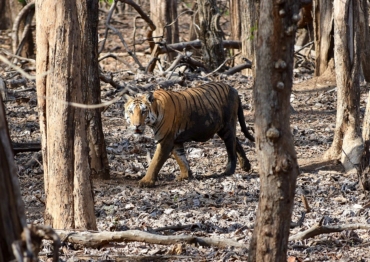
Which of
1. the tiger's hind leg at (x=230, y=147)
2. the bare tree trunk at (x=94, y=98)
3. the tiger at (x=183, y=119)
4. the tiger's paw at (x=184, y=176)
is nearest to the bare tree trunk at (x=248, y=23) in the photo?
the tiger at (x=183, y=119)

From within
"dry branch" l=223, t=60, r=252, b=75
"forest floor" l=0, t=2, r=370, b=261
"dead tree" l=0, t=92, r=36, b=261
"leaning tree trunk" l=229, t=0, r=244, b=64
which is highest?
"leaning tree trunk" l=229, t=0, r=244, b=64

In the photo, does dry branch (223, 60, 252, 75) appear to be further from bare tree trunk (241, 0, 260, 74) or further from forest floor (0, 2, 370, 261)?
forest floor (0, 2, 370, 261)

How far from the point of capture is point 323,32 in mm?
12961

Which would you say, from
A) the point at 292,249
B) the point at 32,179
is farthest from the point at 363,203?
the point at 32,179

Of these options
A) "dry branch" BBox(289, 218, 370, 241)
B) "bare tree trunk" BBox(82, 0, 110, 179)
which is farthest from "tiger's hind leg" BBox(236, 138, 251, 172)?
"dry branch" BBox(289, 218, 370, 241)

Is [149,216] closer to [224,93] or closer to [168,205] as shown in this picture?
[168,205]

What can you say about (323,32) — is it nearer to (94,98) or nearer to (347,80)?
(347,80)

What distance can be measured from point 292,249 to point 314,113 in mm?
6310

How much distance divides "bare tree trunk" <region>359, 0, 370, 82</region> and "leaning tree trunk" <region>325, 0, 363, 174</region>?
171 inches

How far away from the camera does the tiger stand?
8.07 meters

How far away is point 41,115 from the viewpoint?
18.3 feet

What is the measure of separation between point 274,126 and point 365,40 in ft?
30.1

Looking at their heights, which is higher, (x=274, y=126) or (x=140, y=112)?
(x=274, y=126)

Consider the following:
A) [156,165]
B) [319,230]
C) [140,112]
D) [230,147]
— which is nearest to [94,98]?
[140,112]
